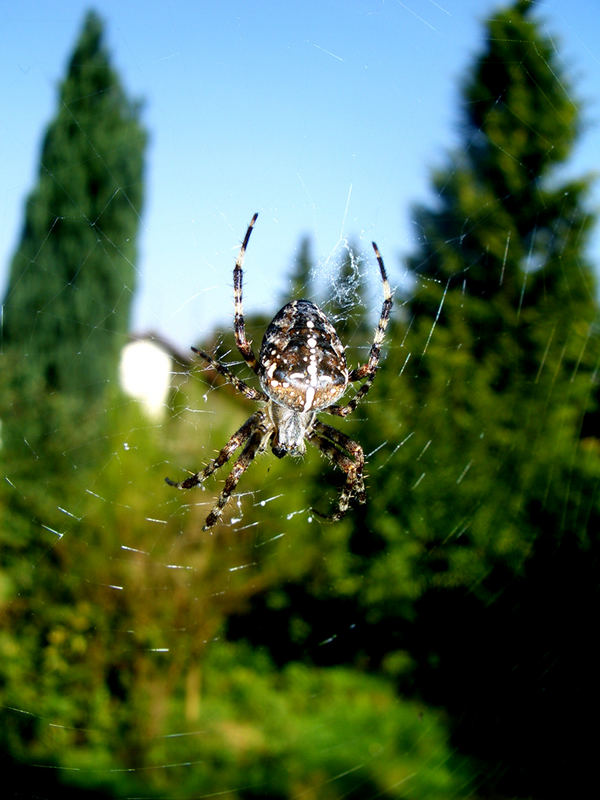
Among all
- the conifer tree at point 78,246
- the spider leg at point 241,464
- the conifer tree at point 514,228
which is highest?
the conifer tree at point 78,246

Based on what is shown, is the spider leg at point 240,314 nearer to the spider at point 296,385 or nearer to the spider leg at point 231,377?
the spider at point 296,385

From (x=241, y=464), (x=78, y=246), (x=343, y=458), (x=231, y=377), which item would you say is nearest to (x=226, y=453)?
(x=241, y=464)

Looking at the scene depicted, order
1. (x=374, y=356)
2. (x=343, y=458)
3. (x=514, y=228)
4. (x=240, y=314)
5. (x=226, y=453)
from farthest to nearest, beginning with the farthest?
(x=514, y=228) → (x=343, y=458) → (x=226, y=453) → (x=374, y=356) → (x=240, y=314)

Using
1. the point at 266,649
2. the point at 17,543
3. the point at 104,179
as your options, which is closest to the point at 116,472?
the point at 17,543

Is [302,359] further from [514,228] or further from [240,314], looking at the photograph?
[514,228]

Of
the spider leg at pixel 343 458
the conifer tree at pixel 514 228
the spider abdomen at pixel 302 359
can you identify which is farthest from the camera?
the conifer tree at pixel 514 228

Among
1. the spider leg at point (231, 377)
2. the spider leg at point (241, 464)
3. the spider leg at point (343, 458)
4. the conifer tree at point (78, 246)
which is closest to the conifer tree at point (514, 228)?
the spider leg at point (343, 458)

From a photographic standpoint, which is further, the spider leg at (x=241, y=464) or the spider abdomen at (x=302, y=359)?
the spider leg at (x=241, y=464)
